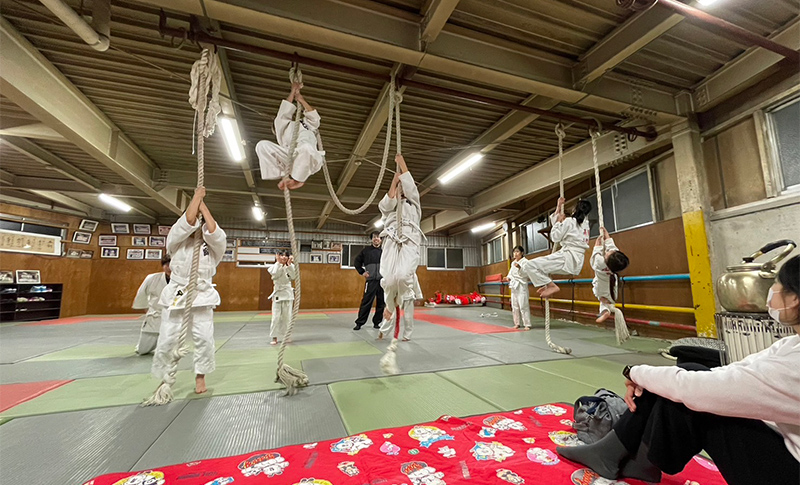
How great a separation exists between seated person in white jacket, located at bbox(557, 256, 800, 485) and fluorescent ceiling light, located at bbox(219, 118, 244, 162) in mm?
5894

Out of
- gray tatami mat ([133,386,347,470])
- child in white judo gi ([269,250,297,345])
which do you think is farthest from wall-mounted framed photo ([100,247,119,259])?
gray tatami mat ([133,386,347,470])

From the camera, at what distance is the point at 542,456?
162 cm

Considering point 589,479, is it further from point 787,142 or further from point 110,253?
point 110,253

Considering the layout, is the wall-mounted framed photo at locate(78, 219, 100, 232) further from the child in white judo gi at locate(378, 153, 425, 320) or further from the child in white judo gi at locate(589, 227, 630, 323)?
the child in white judo gi at locate(589, 227, 630, 323)

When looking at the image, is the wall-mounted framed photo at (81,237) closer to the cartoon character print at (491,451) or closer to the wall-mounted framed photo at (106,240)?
the wall-mounted framed photo at (106,240)

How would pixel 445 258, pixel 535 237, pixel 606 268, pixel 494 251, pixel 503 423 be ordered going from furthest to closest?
1. pixel 445 258
2. pixel 494 251
3. pixel 535 237
4. pixel 606 268
5. pixel 503 423

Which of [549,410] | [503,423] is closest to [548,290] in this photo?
[549,410]

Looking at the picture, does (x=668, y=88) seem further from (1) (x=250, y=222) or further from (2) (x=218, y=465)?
(1) (x=250, y=222)

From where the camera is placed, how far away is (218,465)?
1542 mm

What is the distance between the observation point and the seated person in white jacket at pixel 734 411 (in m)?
0.92

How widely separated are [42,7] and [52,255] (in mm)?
9773

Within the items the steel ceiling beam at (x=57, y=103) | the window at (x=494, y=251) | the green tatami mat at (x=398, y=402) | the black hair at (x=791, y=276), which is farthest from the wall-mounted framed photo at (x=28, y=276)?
the window at (x=494, y=251)

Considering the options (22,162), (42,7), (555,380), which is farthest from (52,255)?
(555,380)

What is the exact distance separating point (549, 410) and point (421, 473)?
1.22 metres
